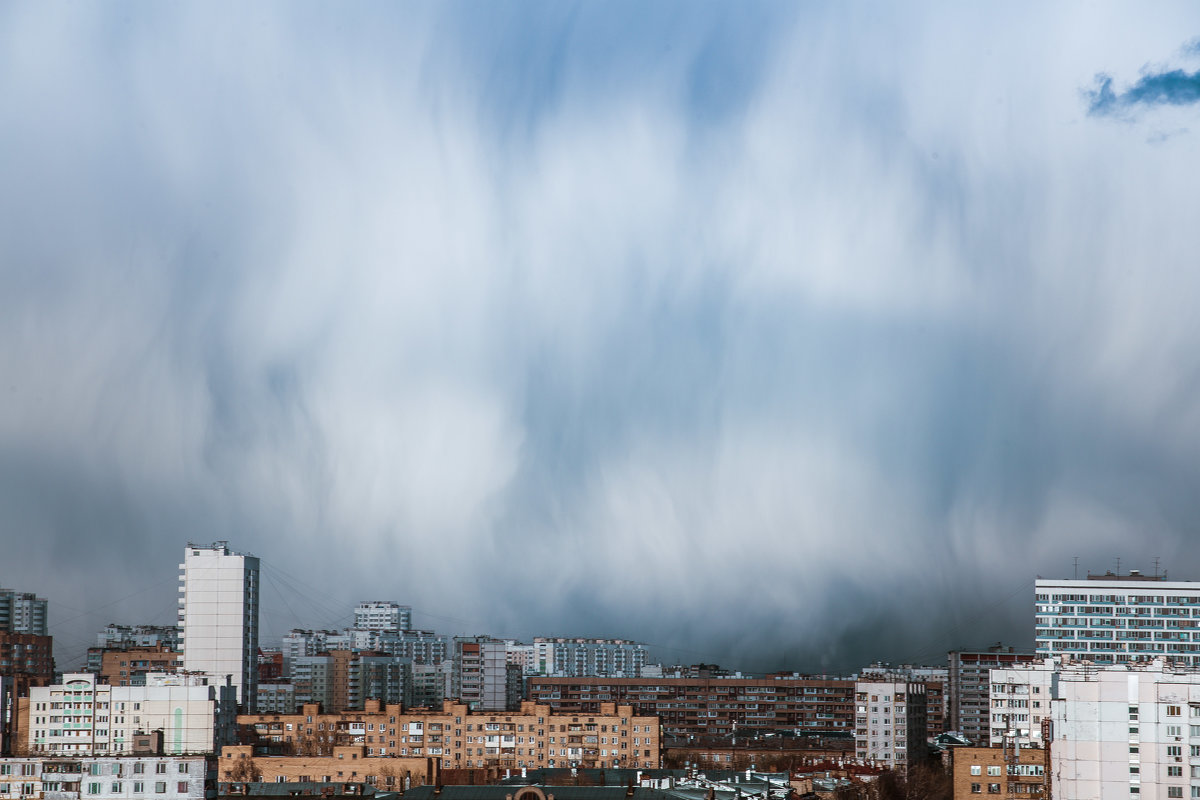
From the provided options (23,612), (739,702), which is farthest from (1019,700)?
(23,612)

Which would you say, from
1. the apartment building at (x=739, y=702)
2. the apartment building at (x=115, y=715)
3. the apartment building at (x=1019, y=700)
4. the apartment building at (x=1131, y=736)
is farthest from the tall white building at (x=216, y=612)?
the apartment building at (x=1131, y=736)

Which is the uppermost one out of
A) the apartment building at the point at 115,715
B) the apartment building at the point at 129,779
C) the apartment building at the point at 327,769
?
the apartment building at the point at 129,779

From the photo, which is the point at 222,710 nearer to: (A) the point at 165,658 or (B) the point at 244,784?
(B) the point at 244,784

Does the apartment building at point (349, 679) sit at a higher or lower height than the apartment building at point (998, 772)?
lower

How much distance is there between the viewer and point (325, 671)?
11581cm

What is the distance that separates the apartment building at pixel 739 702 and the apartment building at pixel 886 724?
2726 cm

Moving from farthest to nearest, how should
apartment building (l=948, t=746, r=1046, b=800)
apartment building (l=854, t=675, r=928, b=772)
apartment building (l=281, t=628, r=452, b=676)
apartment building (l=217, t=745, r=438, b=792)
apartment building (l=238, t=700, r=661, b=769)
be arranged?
apartment building (l=281, t=628, r=452, b=676), apartment building (l=854, t=675, r=928, b=772), apartment building (l=238, t=700, r=661, b=769), apartment building (l=217, t=745, r=438, b=792), apartment building (l=948, t=746, r=1046, b=800)

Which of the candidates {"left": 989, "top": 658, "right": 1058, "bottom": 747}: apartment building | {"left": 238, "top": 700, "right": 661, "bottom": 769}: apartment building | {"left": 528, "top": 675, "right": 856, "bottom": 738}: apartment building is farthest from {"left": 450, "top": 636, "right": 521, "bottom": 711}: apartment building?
{"left": 989, "top": 658, "right": 1058, "bottom": 747}: apartment building

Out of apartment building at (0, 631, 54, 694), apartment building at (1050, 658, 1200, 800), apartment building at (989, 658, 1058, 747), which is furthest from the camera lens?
apartment building at (0, 631, 54, 694)

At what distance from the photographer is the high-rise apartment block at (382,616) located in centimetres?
16712

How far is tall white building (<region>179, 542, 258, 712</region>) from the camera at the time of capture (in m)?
79.8

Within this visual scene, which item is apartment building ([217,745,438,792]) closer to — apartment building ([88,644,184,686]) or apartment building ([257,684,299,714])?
apartment building ([88,644,184,686])

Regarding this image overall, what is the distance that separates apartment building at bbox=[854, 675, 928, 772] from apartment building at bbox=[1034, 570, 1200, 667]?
476 inches

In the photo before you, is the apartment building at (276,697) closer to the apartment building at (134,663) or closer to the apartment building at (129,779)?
the apartment building at (134,663)
